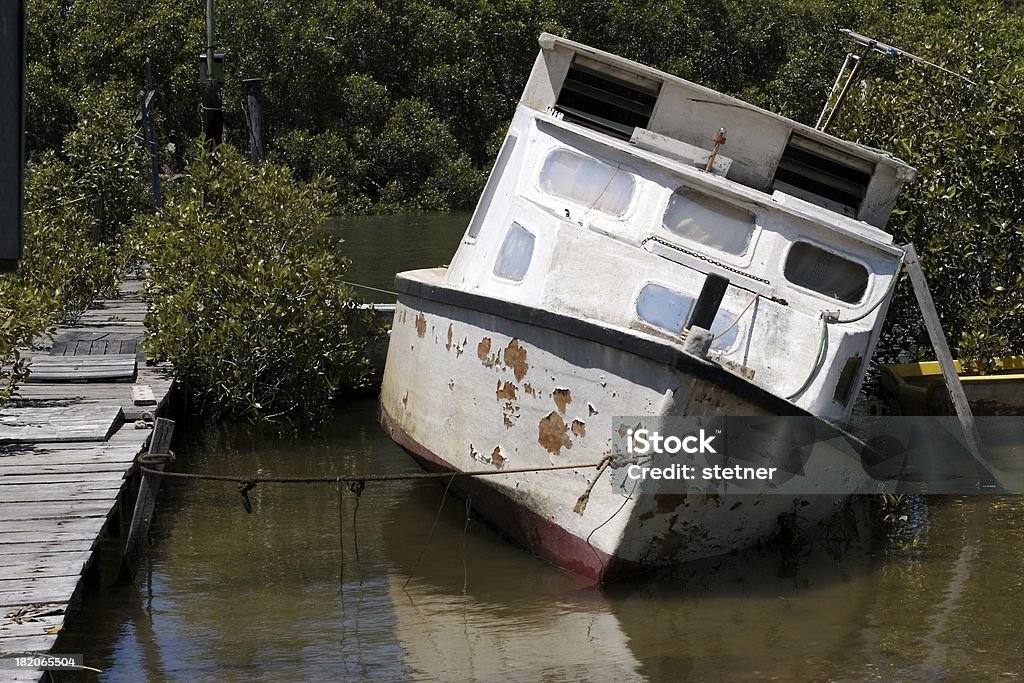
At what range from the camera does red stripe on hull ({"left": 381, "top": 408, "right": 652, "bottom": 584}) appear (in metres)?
9.34

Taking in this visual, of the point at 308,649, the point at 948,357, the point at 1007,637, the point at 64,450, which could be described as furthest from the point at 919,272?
the point at 64,450

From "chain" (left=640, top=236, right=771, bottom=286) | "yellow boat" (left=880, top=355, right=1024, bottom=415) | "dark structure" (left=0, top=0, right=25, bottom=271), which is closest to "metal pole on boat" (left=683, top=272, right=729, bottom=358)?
"chain" (left=640, top=236, right=771, bottom=286)

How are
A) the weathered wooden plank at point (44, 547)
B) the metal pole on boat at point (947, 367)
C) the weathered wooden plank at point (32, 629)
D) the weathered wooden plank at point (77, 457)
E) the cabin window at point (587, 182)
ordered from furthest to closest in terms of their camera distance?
the metal pole on boat at point (947, 367), the cabin window at point (587, 182), the weathered wooden plank at point (77, 457), the weathered wooden plank at point (44, 547), the weathered wooden plank at point (32, 629)

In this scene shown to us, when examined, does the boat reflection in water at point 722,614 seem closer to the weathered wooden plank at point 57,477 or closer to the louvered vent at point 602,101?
the weathered wooden plank at point 57,477

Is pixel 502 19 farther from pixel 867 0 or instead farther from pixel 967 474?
pixel 967 474

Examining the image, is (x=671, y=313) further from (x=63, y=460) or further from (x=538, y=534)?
(x=63, y=460)

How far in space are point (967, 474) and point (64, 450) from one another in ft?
27.7

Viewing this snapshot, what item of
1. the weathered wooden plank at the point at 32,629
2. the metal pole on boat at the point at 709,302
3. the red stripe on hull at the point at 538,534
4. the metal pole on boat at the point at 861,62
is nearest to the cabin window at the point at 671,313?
the metal pole on boat at the point at 709,302

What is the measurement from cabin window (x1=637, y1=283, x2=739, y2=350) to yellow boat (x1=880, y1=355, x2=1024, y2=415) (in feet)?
17.5

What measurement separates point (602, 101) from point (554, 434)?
13.2ft

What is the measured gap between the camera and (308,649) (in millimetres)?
8422

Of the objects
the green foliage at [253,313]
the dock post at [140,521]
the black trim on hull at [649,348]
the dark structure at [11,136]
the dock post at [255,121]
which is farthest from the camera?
the dock post at [255,121]

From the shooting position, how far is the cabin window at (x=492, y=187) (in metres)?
11.7

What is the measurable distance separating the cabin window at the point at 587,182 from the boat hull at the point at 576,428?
3.69 ft
